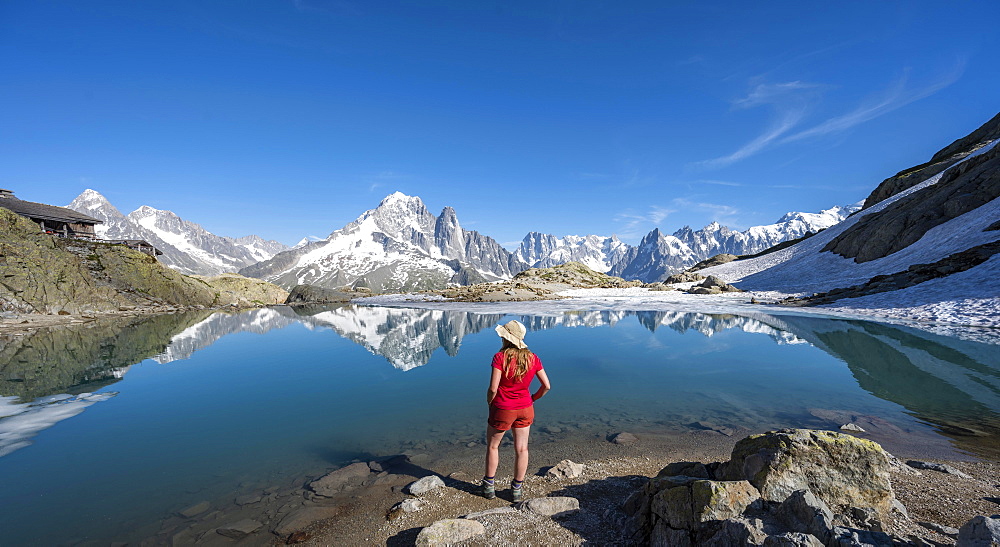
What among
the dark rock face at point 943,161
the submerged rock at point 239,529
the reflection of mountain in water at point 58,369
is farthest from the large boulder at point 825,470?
the dark rock face at point 943,161

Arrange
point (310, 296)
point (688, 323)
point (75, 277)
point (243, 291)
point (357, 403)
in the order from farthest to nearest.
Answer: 1. point (310, 296)
2. point (243, 291)
3. point (75, 277)
4. point (688, 323)
5. point (357, 403)

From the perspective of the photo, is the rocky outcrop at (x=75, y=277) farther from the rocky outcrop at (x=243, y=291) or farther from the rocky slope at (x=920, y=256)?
the rocky slope at (x=920, y=256)

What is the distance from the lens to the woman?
8.12 meters

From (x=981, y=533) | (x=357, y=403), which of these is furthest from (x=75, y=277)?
(x=981, y=533)

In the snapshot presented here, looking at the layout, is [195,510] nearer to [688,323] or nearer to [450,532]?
[450,532]

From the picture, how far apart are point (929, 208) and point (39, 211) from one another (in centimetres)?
14810

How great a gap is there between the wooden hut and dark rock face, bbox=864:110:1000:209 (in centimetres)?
16500

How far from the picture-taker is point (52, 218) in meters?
67.3

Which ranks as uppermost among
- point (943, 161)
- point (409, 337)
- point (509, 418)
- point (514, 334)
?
point (943, 161)

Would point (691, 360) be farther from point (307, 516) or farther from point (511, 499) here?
point (307, 516)

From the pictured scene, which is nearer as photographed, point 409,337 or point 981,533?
point 981,533

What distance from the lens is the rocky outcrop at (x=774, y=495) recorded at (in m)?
5.04

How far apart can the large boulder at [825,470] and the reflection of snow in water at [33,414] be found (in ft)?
64.9

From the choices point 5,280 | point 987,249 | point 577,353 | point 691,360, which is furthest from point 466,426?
point 5,280
